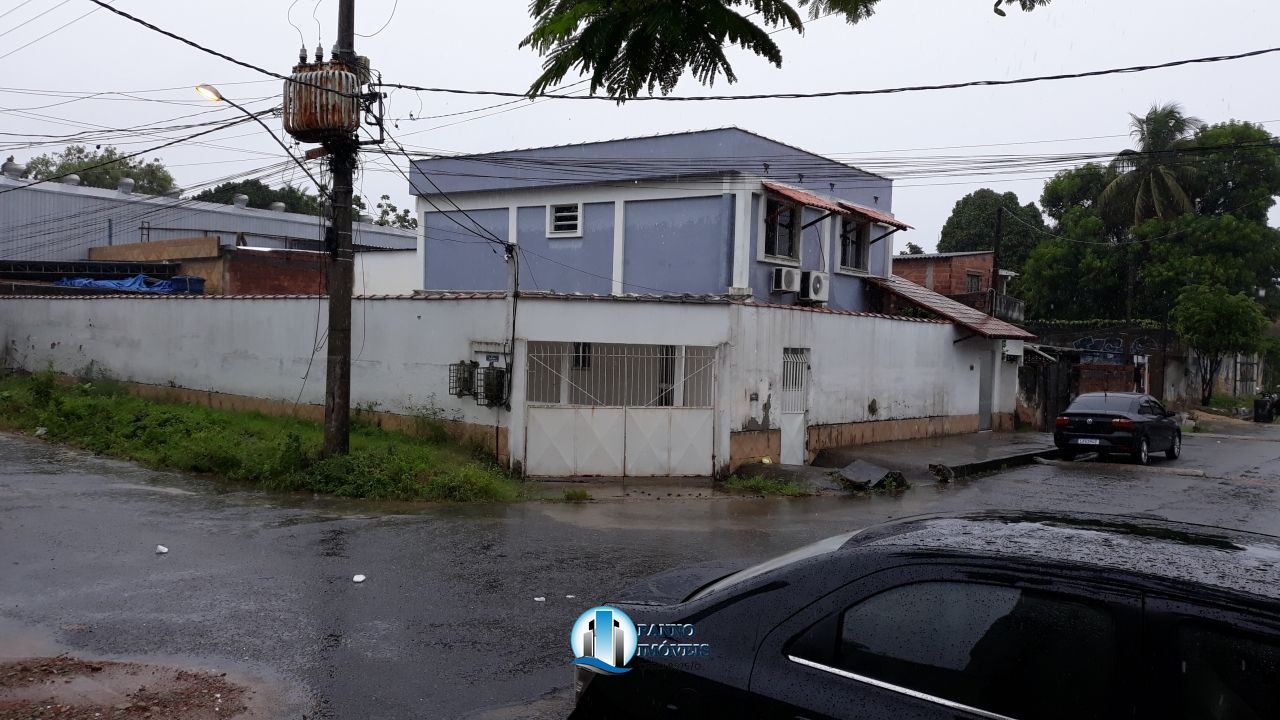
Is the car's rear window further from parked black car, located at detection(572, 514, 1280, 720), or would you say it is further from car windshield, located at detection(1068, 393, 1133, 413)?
parked black car, located at detection(572, 514, 1280, 720)

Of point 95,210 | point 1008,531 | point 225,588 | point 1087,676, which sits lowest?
point 225,588

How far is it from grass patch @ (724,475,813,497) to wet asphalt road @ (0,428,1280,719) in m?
0.49

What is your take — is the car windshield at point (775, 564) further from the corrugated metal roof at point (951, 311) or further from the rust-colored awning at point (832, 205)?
the corrugated metal roof at point (951, 311)

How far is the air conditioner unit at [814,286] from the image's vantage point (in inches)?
799

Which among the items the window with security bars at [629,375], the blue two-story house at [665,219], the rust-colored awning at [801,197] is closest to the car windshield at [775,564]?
the window with security bars at [629,375]

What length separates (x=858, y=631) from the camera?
3.05m

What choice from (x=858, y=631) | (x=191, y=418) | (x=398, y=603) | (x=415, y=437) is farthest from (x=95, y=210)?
(x=858, y=631)

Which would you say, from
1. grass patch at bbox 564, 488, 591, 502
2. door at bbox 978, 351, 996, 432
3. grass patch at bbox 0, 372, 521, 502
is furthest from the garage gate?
door at bbox 978, 351, 996, 432

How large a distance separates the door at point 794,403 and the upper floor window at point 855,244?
288 inches

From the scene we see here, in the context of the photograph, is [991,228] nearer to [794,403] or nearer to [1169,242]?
[1169,242]

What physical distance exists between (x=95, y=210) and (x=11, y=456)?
89.7 feet

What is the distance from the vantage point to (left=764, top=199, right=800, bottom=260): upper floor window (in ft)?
66.2

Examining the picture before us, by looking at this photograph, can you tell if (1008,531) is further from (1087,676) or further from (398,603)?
(398,603)

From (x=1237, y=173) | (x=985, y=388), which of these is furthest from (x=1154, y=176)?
(x=985, y=388)
